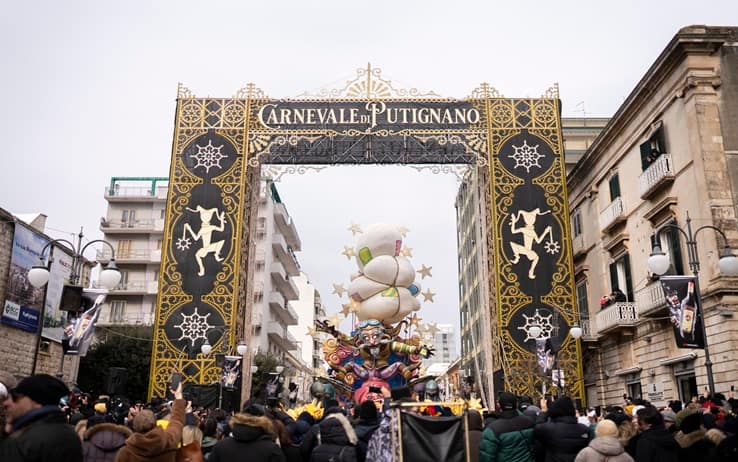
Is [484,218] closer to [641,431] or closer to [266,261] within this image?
[641,431]

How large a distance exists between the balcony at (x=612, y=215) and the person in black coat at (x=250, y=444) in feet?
67.9

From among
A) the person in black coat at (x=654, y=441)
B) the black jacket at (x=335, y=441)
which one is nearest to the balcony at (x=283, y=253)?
the black jacket at (x=335, y=441)

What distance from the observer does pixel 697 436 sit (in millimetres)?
6898

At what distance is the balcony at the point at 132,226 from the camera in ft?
162

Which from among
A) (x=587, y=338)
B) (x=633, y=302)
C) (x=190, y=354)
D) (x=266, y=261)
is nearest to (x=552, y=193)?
(x=633, y=302)

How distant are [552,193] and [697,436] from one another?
56.0 ft

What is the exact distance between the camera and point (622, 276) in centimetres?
2455

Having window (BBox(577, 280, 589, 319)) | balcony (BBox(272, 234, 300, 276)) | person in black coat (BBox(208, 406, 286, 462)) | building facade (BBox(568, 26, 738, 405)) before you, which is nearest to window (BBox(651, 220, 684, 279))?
building facade (BBox(568, 26, 738, 405))

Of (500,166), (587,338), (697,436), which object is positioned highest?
(500,166)

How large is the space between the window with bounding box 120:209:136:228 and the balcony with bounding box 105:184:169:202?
0.92 m

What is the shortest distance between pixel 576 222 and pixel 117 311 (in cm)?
3206

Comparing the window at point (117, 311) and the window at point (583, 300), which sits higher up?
the window at point (117, 311)

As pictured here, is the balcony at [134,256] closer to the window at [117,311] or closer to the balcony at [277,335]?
the window at [117,311]

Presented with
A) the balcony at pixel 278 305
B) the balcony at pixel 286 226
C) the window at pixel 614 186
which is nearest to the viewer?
the window at pixel 614 186
